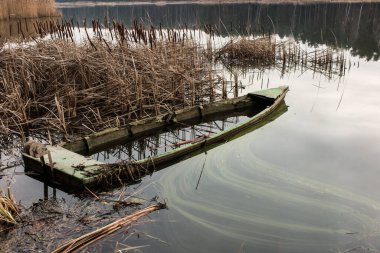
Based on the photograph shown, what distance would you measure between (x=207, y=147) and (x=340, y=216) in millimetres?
2238

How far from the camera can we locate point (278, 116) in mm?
7941

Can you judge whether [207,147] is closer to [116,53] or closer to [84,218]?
[84,218]

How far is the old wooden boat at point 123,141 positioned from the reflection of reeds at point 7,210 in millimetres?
676

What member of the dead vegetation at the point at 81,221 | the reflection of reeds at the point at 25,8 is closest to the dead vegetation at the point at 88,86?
the dead vegetation at the point at 81,221

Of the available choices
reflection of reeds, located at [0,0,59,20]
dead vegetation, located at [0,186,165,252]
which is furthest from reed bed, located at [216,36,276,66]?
reflection of reeds, located at [0,0,59,20]

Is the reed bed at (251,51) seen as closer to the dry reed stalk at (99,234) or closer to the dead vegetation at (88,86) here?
the dead vegetation at (88,86)

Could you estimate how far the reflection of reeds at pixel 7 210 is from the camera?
3.98 m

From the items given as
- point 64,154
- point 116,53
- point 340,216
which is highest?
point 116,53

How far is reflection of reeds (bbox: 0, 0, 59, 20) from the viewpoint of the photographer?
1936 centimetres

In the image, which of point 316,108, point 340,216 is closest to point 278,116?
point 316,108

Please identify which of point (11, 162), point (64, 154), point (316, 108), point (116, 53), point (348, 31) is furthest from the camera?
point (348, 31)

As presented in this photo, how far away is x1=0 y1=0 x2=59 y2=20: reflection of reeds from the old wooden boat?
612 inches

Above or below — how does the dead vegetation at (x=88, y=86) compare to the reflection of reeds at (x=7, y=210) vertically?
above

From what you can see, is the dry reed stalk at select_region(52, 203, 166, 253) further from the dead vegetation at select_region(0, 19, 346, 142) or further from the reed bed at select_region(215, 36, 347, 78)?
the reed bed at select_region(215, 36, 347, 78)
